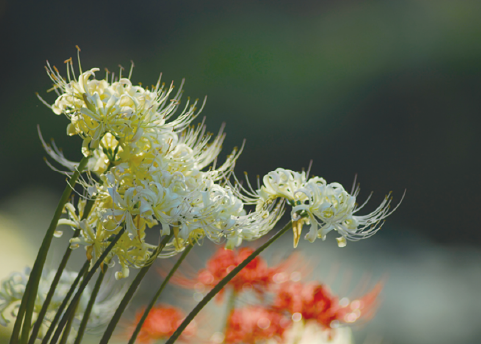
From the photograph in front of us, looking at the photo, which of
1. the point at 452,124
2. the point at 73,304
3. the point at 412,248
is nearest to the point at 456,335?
the point at 412,248

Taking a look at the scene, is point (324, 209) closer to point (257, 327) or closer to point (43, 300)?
point (43, 300)

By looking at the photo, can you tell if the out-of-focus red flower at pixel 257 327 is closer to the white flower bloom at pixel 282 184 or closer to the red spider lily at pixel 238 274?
the red spider lily at pixel 238 274

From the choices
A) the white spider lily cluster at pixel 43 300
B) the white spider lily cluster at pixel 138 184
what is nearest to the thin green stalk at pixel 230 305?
the white spider lily cluster at pixel 43 300

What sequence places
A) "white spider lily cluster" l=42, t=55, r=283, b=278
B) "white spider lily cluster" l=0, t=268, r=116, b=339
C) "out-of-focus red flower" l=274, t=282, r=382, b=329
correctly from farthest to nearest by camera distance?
1. "out-of-focus red flower" l=274, t=282, r=382, b=329
2. "white spider lily cluster" l=0, t=268, r=116, b=339
3. "white spider lily cluster" l=42, t=55, r=283, b=278

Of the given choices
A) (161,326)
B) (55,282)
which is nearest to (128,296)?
(55,282)

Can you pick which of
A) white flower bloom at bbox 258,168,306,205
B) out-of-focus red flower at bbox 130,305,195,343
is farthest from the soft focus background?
white flower bloom at bbox 258,168,306,205

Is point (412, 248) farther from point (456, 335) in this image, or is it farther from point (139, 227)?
point (139, 227)

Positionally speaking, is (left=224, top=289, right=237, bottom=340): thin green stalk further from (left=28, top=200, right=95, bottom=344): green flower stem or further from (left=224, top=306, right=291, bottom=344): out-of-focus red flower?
(left=28, top=200, right=95, bottom=344): green flower stem
